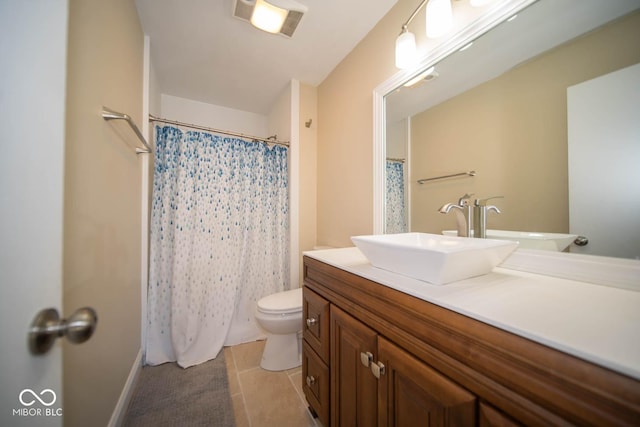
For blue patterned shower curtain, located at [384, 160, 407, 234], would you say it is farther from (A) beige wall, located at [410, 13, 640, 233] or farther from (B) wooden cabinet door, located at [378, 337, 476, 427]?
(B) wooden cabinet door, located at [378, 337, 476, 427]

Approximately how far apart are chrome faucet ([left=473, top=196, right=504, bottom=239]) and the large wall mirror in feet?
0.11

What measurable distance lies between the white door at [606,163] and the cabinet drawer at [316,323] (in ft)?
3.06

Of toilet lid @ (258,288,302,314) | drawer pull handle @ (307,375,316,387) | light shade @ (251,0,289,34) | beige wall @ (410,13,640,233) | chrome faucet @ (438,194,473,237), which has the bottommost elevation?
drawer pull handle @ (307,375,316,387)

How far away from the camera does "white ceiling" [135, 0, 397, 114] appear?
4.41ft

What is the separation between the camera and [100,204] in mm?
919

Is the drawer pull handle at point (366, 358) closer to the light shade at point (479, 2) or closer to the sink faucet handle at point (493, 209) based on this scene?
the sink faucet handle at point (493, 209)

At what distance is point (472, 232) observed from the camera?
920mm

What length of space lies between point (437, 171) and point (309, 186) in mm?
1241

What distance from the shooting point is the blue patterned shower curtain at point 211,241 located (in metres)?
1.67

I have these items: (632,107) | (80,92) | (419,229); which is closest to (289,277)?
(419,229)

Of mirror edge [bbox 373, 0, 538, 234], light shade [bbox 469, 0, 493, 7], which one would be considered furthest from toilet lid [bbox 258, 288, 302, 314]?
light shade [bbox 469, 0, 493, 7]

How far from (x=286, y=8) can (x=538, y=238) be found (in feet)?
5.63

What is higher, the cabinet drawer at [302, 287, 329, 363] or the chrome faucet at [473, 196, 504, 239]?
the chrome faucet at [473, 196, 504, 239]

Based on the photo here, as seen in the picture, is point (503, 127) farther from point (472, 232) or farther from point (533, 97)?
point (472, 232)
